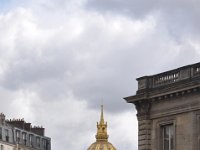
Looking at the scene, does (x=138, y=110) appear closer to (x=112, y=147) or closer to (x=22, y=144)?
(x=22, y=144)

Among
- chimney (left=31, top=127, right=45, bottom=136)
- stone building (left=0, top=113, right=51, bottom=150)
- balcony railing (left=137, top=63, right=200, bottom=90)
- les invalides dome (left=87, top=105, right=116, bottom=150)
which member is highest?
les invalides dome (left=87, top=105, right=116, bottom=150)

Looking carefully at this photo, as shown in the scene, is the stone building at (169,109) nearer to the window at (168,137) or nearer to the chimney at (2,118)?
the window at (168,137)

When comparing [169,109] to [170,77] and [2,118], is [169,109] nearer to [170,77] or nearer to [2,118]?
[170,77]

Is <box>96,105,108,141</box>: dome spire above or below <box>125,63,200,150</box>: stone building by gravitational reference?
above

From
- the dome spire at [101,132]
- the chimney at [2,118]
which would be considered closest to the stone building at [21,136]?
the chimney at [2,118]

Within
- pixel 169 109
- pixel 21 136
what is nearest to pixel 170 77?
pixel 169 109

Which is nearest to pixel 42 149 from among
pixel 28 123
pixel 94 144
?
pixel 28 123

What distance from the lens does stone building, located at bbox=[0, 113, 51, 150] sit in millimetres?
136262

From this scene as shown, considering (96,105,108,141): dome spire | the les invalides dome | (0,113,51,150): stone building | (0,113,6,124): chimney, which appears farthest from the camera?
(96,105,108,141): dome spire

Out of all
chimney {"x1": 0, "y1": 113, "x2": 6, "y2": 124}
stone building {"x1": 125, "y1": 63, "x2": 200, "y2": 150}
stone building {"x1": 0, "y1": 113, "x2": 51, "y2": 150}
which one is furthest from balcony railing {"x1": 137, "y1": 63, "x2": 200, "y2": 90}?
chimney {"x1": 0, "y1": 113, "x2": 6, "y2": 124}

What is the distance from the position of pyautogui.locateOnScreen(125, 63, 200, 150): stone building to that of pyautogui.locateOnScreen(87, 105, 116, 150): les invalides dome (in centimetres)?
11630

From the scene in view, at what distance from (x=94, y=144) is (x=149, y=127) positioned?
120 meters

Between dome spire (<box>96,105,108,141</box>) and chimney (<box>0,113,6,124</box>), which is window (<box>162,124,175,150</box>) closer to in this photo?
chimney (<box>0,113,6,124</box>)

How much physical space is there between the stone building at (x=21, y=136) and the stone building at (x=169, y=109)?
71729 mm
